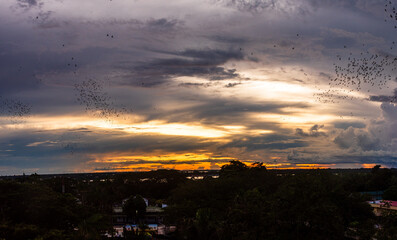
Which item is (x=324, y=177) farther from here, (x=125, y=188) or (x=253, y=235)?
(x=125, y=188)

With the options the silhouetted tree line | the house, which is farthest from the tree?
the house

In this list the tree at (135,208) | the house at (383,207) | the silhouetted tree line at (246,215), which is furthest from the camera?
the tree at (135,208)

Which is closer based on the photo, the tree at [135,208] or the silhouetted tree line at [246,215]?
the silhouetted tree line at [246,215]

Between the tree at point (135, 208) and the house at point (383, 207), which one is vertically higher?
the house at point (383, 207)

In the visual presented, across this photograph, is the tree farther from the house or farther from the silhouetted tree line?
the house

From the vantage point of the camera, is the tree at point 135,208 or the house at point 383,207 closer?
the house at point 383,207

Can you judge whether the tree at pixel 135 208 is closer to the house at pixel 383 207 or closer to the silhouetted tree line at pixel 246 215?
the silhouetted tree line at pixel 246 215

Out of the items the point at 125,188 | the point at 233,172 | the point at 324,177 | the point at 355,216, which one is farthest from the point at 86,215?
the point at 125,188

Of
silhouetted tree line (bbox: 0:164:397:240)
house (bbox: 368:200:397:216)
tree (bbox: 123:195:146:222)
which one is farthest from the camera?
tree (bbox: 123:195:146:222)

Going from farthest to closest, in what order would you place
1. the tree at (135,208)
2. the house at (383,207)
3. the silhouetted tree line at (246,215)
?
the tree at (135,208), the house at (383,207), the silhouetted tree line at (246,215)

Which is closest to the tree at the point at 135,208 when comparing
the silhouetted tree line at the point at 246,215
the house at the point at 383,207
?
the silhouetted tree line at the point at 246,215

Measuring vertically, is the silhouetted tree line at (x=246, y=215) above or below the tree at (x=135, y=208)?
above
